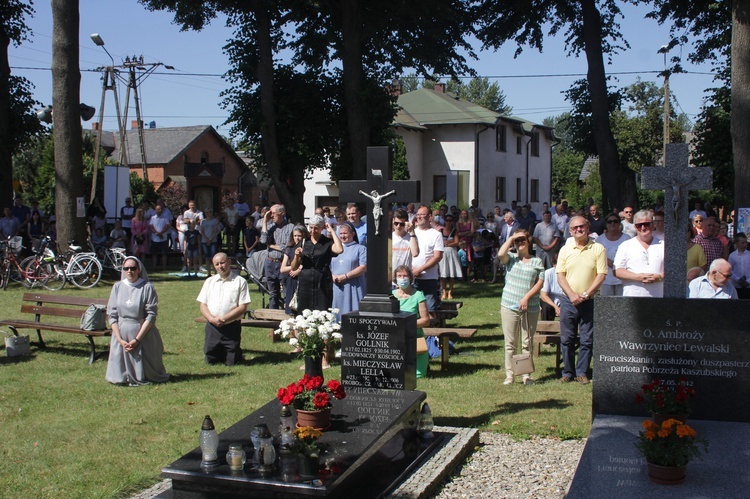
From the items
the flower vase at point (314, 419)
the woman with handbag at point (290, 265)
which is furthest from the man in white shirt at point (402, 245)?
the flower vase at point (314, 419)

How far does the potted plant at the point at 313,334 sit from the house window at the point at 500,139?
40337 mm

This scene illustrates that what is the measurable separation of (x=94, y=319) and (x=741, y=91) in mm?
13396

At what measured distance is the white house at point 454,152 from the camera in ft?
146

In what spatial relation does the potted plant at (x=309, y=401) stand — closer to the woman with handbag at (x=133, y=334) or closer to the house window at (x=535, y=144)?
the woman with handbag at (x=133, y=334)

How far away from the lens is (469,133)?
44.8 metres

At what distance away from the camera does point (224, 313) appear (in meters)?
10.8

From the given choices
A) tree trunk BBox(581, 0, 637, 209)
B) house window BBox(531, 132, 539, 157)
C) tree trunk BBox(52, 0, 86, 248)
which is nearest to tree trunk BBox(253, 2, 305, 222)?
tree trunk BBox(52, 0, 86, 248)

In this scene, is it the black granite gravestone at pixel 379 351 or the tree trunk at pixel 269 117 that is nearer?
the black granite gravestone at pixel 379 351

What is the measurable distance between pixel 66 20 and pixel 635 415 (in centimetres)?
1678

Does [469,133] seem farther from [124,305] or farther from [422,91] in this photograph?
[124,305]

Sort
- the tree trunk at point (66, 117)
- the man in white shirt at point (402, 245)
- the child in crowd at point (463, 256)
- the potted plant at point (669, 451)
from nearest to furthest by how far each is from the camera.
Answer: the potted plant at point (669, 451) → the man in white shirt at point (402, 245) → the tree trunk at point (66, 117) → the child in crowd at point (463, 256)

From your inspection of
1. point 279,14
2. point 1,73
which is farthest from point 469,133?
point 1,73

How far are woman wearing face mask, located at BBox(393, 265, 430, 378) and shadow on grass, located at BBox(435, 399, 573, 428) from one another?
146 cm

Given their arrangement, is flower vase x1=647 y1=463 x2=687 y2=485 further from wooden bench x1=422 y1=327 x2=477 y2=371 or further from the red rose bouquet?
wooden bench x1=422 y1=327 x2=477 y2=371
